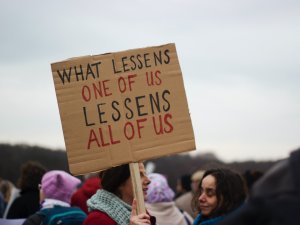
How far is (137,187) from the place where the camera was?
434cm

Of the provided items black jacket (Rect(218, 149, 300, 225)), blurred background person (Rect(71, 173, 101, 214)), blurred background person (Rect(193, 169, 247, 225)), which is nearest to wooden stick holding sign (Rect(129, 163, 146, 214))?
blurred background person (Rect(193, 169, 247, 225))

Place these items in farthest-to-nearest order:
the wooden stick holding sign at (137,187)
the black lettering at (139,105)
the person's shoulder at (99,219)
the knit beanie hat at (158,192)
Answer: the knit beanie hat at (158,192)
the person's shoulder at (99,219)
the black lettering at (139,105)
the wooden stick holding sign at (137,187)

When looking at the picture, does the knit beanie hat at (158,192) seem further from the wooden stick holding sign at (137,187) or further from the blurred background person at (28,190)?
the wooden stick holding sign at (137,187)

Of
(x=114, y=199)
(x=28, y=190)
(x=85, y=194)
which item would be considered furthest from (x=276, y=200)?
(x=28, y=190)

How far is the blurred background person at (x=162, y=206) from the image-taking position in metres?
7.97

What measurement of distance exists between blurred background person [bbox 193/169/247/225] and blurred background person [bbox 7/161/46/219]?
3.17 metres

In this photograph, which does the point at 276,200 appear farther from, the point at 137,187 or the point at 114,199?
the point at 114,199

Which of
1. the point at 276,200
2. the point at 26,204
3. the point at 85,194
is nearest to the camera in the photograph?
the point at 276,200

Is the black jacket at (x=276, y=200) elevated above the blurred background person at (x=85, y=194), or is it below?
above

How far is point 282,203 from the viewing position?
1384mm

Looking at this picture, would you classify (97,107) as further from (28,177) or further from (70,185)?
(28,177)

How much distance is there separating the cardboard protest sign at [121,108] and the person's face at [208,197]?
0.71 m

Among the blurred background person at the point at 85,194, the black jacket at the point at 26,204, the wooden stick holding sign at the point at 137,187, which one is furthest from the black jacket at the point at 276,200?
the black jacket at the point at 26,204

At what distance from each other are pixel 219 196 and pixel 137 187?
0.90 metres
